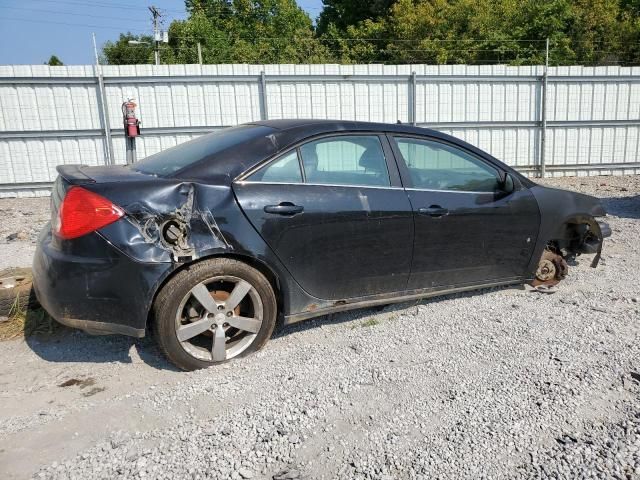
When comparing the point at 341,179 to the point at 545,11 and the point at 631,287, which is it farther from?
the point at 545,11

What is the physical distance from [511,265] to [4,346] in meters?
3.83

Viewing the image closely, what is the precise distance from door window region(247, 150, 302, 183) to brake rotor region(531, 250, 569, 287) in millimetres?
2485

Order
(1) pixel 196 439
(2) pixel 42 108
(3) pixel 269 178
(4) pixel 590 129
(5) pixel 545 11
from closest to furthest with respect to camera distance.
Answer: (1) pixel 196 439 < (3) pixel 269 178 < (2) pixel 42 108 < (4) pixel 590 129 < (5) pixel 545 11

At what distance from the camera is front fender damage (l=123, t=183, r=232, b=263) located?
3.03 metres

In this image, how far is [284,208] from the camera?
133 inches

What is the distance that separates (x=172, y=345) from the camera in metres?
3.13

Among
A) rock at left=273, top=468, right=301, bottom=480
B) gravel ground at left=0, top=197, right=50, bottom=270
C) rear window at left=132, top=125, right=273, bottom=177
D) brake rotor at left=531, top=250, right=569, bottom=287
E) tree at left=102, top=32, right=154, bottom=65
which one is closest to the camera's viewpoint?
rock at left=273, top=468, right=301, bottom=480

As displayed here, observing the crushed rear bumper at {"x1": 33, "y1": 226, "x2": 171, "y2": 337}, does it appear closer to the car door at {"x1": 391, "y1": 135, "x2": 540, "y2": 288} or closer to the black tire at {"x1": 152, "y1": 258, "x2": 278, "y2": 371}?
the black tire at {"x1": 152, "y1": 258, "x2": 278, "y2": 371}

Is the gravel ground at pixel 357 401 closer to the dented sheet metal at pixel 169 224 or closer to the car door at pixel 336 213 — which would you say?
the car door at pixel 336 213

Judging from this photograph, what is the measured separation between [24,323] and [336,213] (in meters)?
2.46

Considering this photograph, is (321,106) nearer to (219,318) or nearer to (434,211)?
(434,211)

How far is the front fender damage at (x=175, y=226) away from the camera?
3031mm

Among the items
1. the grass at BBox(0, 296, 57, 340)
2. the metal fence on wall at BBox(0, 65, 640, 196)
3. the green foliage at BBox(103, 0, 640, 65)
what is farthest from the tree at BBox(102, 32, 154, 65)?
the grass at BBox(0, 296, 57, 340)

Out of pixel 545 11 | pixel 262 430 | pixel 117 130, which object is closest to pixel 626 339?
pixel 262 430
